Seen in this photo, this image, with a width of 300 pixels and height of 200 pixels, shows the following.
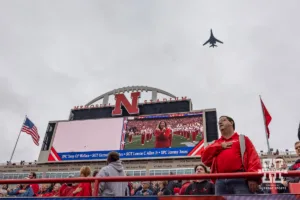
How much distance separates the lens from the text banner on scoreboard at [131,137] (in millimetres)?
25109

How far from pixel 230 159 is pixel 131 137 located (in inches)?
960

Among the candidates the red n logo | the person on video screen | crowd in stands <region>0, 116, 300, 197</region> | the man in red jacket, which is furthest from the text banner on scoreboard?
the man in red jacket

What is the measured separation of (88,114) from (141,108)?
22.8 feet

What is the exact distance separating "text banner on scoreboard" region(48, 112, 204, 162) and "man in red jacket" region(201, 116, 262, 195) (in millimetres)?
21386

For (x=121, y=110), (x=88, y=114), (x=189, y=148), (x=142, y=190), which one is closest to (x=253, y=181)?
(x=142, y=190)

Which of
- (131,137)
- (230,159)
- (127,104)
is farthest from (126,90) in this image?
(230,159)

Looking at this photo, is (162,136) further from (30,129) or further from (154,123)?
(30,129)

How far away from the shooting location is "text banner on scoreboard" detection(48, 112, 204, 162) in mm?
25109

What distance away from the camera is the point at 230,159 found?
297 centimetres

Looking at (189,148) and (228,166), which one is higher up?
(189,148)

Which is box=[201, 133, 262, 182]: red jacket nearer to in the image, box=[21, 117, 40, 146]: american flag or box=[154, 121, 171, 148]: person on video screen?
box=[154, 121, 171, 148]: person on video screen

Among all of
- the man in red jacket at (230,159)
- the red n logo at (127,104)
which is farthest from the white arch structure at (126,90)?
the man in red jacket at (230,159)

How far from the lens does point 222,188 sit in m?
2.83

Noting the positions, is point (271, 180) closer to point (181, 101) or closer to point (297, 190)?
point (297, 190)
